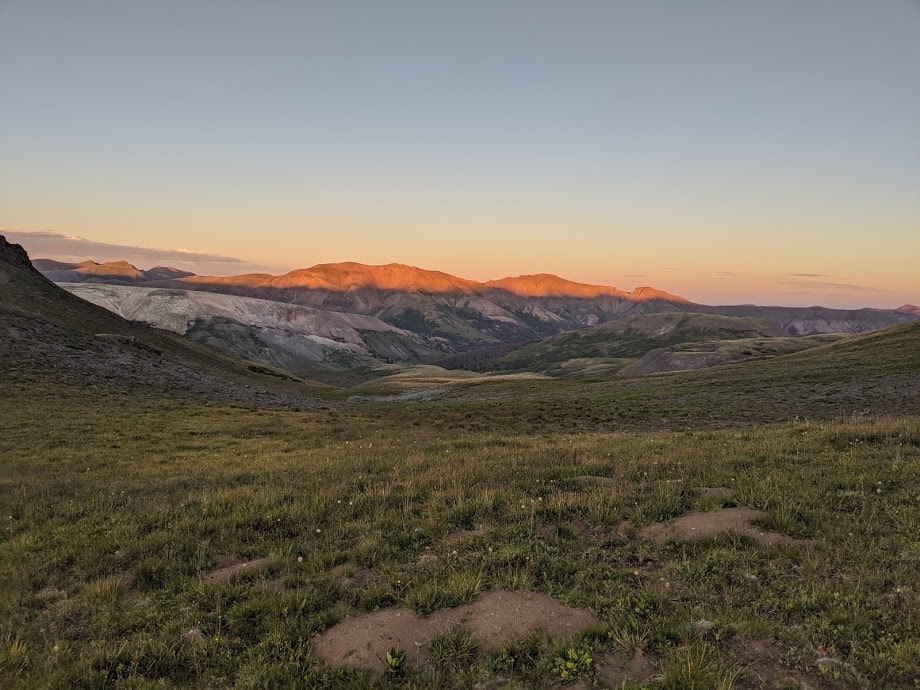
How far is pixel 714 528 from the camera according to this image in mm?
9570

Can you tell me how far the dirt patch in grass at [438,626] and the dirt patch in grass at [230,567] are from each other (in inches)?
108

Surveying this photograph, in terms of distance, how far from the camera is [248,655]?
22.2 ft

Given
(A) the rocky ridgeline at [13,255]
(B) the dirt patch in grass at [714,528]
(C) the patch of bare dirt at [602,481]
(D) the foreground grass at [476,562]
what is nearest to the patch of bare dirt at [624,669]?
(D) the foreground grass at [476,562]

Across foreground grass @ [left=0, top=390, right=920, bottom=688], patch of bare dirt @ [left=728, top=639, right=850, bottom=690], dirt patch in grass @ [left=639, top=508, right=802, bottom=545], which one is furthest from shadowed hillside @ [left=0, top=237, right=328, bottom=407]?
patch of bare dirt @ [left=728, top=639, right=850, bottom=690]

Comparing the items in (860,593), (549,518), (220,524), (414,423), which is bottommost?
(414,423)

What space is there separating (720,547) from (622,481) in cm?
411

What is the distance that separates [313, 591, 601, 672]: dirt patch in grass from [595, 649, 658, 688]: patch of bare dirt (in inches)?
23.9

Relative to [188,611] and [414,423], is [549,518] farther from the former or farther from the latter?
[414,423]

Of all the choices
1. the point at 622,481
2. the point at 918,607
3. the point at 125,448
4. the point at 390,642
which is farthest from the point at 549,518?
the point at 125,448

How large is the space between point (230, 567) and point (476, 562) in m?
4.98

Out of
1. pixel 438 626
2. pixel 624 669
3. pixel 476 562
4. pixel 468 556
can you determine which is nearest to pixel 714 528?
pixel 624 669

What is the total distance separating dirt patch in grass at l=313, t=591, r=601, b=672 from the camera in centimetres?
668

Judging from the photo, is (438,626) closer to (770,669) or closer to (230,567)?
(770,669)

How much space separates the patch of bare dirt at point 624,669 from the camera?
587 centimetres
